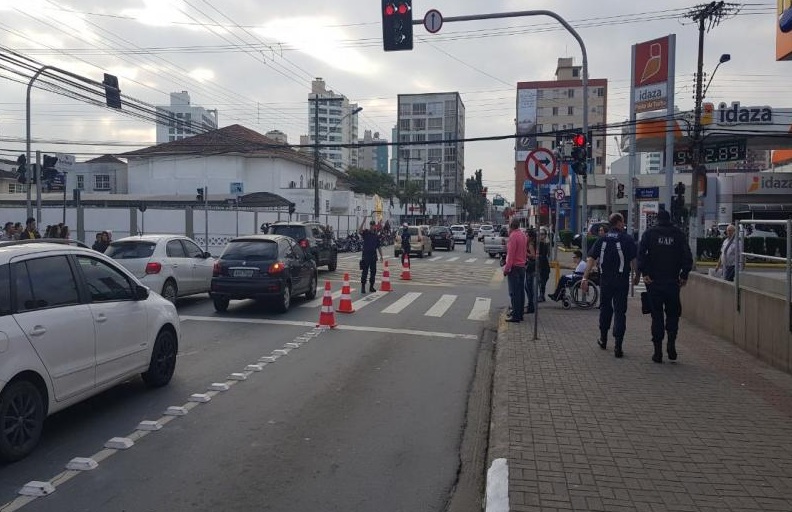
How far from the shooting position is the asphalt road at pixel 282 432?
16.1 feet

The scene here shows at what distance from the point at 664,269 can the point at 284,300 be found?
7815mm

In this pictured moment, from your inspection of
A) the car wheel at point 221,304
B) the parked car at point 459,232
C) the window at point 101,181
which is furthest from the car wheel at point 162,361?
the window at point 101,181

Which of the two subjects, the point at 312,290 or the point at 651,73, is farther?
the point at 651,73

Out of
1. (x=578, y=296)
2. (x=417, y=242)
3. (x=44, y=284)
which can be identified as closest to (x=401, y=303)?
(x=578, y=296)

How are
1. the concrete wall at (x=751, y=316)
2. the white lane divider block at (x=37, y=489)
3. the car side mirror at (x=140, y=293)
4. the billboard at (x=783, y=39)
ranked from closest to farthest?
1. the white lane divider block at (x=37, y=489)
2. the car side mirror at (x=140, y=293)
3. the concrete wall at (x=751, y=316)
4. the billboard at (x=783, y=39)

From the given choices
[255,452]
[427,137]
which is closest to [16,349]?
[255,452]

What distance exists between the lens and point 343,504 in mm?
4746

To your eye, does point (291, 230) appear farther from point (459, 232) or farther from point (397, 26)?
point (459, 232)

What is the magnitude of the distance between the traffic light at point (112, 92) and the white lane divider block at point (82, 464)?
17139mm

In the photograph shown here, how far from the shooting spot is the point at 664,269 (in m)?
8.84

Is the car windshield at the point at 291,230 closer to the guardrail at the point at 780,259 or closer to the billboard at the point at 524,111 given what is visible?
the guardrail at the point at 780,259

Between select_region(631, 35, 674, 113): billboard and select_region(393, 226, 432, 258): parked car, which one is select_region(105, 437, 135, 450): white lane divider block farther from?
select_region(393, 226, 432, 258): parked car

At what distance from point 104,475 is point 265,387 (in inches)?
113

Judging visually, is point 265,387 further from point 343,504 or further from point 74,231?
point 74,231
